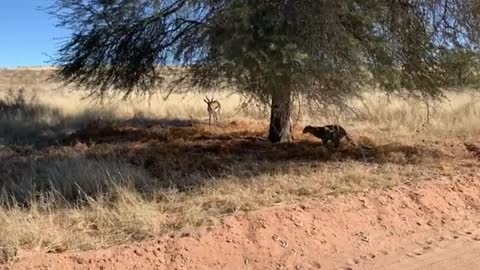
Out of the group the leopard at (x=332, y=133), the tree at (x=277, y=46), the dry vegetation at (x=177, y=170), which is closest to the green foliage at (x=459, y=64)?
the tree at (x=277, y=46)

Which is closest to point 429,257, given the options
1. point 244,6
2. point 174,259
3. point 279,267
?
point 279,267

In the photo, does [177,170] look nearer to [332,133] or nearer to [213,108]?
[332,133]

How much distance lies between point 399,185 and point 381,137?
570 centimetres

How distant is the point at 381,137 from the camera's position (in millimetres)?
14008

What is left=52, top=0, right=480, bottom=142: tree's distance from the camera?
344 inches

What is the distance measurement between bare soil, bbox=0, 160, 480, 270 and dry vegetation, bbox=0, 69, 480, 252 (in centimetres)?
29

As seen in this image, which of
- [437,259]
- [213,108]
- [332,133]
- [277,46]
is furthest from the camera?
[213,108]

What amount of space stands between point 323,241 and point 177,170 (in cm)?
338

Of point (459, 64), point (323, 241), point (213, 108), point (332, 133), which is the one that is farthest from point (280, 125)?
point (323, 241)

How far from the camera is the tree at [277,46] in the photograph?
8.73 meters

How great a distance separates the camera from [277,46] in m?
8.55

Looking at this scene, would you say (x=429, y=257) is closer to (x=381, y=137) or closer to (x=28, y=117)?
(x=381, y=137)

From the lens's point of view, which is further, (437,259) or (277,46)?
(277,46)

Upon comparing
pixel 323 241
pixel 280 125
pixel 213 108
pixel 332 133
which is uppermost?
pixel 213 108
